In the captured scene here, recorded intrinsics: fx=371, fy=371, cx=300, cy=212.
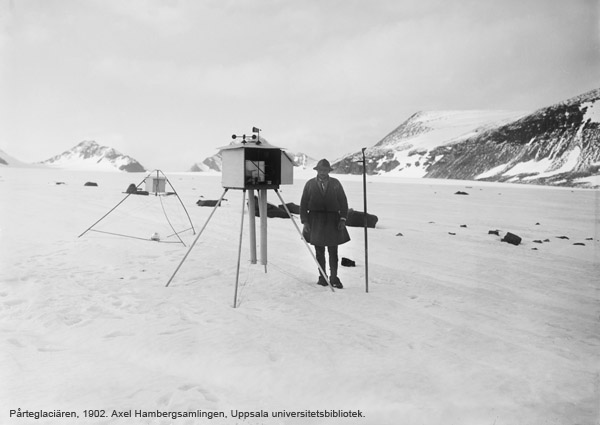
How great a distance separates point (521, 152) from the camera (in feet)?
341

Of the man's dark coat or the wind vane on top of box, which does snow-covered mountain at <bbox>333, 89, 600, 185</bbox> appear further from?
the man's dark coat

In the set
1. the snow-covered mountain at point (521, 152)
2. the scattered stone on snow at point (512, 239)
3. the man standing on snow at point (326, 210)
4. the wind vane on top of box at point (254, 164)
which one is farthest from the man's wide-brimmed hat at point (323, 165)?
the snow-covered mountain at point (521, 152)

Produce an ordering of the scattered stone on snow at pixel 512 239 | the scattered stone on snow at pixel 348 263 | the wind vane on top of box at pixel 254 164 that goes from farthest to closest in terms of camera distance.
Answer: the scattered stone on snow at pixel 512 239
the scattered stone on snow at pixel 348 263
the wind vane on top of box at pixel 254 164

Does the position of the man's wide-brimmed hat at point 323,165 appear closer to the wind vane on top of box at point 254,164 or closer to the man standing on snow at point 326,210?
the man standing on snow at point 326,210

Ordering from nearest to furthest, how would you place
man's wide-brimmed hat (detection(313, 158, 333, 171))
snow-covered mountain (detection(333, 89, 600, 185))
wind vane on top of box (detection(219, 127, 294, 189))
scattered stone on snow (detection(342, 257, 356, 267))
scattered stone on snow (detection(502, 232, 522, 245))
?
wind vane on top of box (detection(219, 127, 294, 189)), man's wide-brimmed hat (detection(313, 158, 333, 171)), scattered stone on snow (detection(342, 257, 356, 267)), scattered stone on snow (detection(502, 232, 522, 245)), snow-covered mountain (detection(333, 89, 600, 185))

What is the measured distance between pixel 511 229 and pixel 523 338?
11.5 meters

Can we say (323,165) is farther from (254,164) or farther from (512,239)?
(512,239)

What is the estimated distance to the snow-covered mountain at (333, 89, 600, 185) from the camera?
87250 mm

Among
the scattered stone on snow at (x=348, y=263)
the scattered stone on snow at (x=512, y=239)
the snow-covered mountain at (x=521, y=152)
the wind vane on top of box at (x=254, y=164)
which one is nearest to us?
the wind vane on top of box at (x=254, y=164)

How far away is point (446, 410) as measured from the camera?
3.66 meters

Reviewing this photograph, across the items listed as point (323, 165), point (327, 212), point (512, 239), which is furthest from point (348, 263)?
point (512, 239)

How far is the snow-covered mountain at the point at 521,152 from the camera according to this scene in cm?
8725

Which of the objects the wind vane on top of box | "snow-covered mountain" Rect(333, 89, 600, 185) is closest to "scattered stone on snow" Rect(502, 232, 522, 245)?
the wind vane on top of box

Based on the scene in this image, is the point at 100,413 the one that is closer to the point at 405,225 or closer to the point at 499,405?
the point at 499,405
